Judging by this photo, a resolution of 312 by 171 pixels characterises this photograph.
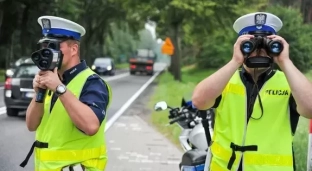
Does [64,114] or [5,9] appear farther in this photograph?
[5,9]

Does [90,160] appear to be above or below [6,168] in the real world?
above

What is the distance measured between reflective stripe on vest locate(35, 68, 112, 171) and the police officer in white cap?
71cm

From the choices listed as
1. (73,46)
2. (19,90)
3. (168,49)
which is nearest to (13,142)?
(19,90)

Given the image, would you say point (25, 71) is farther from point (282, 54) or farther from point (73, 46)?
point (282, 54)

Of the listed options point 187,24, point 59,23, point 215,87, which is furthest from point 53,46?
point 187,24

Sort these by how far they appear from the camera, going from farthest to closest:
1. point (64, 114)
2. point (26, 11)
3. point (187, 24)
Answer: point (26, 11) < point (187, 24) < point (64, 114)

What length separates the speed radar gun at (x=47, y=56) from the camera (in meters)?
3.36

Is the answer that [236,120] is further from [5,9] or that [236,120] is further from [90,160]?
[5,9]

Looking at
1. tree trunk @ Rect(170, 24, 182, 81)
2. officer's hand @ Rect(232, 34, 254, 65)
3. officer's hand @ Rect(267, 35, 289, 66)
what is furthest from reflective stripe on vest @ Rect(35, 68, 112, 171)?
tree trunk @ Rect(170, 24, 182, 81)

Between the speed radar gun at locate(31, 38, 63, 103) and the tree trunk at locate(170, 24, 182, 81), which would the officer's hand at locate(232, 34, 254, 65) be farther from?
the tree trunk at locate(170, 24, 182, 81)

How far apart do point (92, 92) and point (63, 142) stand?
13.5 inches

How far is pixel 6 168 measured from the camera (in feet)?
28.8

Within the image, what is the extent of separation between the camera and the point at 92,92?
364 cm

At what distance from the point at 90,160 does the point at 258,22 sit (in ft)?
4.24
